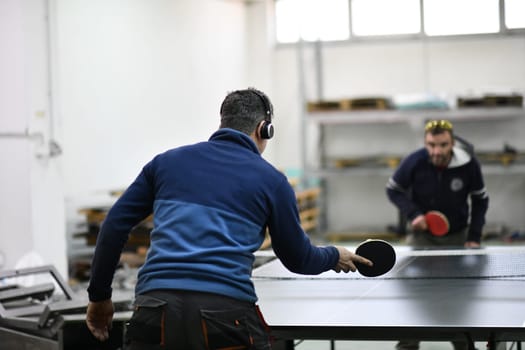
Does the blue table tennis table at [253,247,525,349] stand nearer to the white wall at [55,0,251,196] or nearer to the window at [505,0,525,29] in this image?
the white wall at [55,0,251,196]

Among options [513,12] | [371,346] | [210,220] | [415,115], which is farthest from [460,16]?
[210,220]

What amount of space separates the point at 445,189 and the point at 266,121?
341 centimetres

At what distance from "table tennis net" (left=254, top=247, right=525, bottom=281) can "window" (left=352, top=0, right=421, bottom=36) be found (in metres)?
8.63

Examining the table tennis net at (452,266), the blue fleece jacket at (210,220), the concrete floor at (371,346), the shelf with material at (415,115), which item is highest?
the shelf with material at (415,115)

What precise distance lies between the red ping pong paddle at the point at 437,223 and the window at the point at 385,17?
7832mm

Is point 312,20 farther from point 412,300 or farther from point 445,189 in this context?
point 412,300

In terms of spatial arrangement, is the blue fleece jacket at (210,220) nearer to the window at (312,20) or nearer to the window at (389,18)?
the window at (389,18)

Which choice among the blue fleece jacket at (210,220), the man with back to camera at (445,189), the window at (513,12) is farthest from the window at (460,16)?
the blue fleece jacket at (210,220)

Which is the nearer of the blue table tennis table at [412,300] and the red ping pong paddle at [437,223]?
the blue table tennis table at [412,300]

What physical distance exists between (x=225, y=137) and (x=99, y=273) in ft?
2.16

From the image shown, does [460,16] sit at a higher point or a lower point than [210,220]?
higher

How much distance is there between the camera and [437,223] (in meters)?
6.26

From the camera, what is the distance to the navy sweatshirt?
252 inches

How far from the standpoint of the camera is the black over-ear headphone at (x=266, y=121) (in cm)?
326
